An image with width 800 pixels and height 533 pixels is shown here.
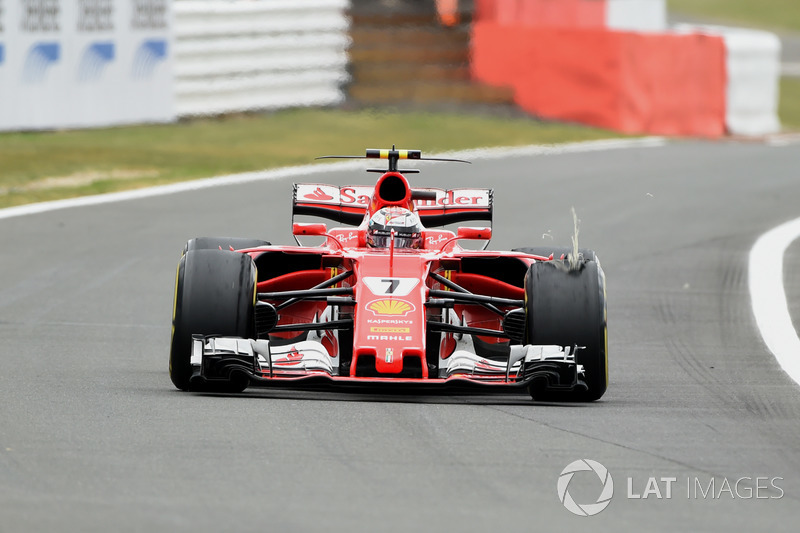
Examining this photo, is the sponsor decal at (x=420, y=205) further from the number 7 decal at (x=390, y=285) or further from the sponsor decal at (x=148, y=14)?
the sponsor decal at (x=148, y=14)

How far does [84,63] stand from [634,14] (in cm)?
1124

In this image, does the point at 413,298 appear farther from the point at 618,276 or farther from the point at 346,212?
the point at 618,276

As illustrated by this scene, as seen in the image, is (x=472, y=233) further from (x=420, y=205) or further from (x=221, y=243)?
(x=221, y=243)

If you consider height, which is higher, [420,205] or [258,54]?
[258,54]

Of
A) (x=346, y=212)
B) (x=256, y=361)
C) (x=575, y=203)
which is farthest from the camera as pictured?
(x=575, y=203)

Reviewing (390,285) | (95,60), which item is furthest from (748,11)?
(390,285)

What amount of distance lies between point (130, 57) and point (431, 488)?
17583 millimetres

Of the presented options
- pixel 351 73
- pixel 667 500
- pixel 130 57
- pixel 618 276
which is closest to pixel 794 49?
pixel 351 73

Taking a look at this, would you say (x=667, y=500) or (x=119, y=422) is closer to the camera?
(x=667, y=500)

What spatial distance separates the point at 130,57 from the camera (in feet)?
75.8

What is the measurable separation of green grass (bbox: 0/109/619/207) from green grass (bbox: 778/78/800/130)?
19.0ft

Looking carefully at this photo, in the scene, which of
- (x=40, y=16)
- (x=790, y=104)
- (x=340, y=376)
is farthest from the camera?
(x=790, y=104)

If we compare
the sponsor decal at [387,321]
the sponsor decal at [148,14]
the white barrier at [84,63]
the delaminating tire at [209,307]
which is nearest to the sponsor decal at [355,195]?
the delaminating tire at [209,307]

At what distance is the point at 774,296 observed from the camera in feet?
42.1
